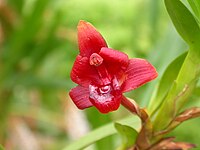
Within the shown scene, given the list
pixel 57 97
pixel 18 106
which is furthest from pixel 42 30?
pixel 57 97

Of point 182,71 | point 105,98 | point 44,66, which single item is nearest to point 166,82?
point 182,71

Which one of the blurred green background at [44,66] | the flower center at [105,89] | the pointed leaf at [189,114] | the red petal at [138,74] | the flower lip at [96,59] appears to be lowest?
the blurred green background at [44,66]

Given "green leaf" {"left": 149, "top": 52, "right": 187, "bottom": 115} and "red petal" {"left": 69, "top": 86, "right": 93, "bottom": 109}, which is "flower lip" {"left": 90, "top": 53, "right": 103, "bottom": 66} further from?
"green leaf" {"left": 149, "top": 52, "right": 187, "bottom": 115}

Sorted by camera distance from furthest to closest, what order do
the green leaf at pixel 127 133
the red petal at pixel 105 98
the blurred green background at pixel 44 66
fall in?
the blurred green background at pixel 44 66 < the green leaf at pixel 127 133 < the red petal at pixel 105 98

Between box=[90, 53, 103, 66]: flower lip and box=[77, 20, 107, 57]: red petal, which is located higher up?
box=[77, 20, 107, 57]: red petal

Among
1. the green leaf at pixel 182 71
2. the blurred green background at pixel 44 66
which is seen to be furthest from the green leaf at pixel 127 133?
the blurred green background at pixel 44 66

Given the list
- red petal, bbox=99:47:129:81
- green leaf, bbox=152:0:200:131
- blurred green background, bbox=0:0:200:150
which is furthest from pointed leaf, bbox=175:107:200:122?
blurred green background, bbox=0:0:200:150

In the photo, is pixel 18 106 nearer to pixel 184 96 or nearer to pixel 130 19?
pixel 130 19

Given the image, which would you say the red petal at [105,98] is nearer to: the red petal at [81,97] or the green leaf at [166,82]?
the red petal at [81,97]
